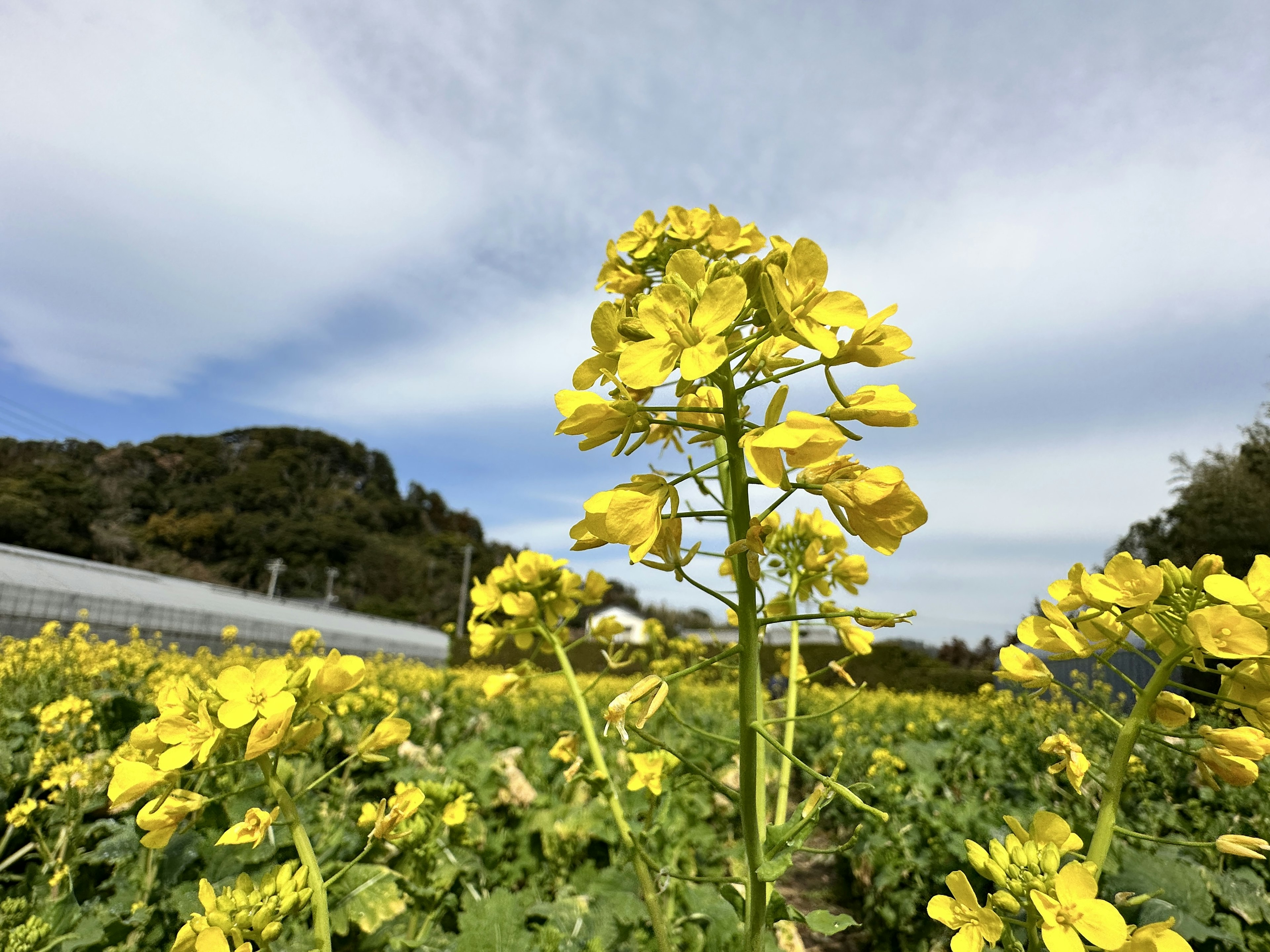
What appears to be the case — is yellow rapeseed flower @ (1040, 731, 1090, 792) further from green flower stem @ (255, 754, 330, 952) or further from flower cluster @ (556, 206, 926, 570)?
green flower stem @ (255, 754, 330, 952)

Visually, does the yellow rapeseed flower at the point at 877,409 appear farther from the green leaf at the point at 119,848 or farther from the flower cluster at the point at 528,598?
the green leaf at the point at 119,848

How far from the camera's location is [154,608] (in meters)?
20.5

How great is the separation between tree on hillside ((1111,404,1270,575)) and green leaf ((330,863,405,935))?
14422mm

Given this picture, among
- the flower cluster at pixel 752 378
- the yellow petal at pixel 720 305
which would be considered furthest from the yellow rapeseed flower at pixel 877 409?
the yellow petal at pixel 720 305

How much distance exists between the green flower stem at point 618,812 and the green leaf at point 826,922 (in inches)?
16.4

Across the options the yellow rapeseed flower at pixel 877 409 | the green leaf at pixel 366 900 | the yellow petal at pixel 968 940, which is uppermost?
the yellow rapeseed flower at pixel 877 409

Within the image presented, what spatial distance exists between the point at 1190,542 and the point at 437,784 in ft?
57.7

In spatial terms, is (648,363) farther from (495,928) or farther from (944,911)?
(495,928)

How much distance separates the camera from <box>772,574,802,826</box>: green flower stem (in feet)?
5.69

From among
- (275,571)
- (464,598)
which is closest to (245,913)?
(464,598)

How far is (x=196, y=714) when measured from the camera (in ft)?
3.96

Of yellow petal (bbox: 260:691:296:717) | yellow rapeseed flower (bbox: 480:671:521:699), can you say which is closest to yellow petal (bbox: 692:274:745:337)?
yellow petal (bbox: 260:691:296:717)

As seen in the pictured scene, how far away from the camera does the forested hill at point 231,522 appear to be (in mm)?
40719

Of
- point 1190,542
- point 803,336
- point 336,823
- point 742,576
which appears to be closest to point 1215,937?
point 742,576
